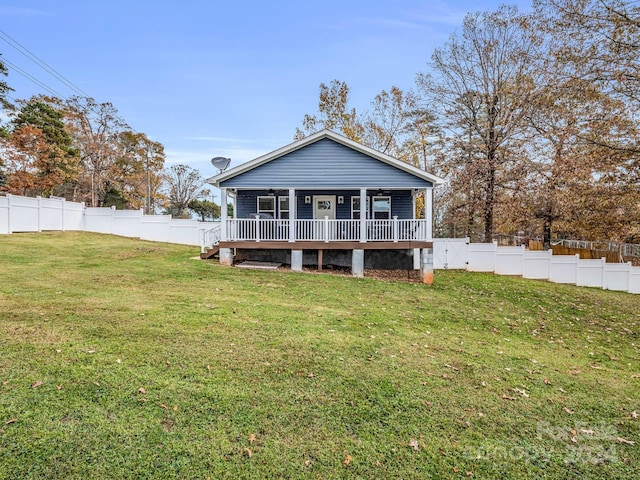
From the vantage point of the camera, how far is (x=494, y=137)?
63.2 ft

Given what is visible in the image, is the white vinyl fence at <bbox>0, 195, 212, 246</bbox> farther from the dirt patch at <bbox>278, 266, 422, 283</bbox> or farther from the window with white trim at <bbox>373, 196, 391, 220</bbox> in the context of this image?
the window with white trim at <bbox>373, 196, 391, 220</bbox>

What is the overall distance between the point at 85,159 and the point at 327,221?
30.1 meters

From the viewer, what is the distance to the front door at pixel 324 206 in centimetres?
1606

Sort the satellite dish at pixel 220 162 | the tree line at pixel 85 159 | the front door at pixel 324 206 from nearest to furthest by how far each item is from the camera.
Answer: the satellite dish at pixel 220 162, the front door at pixel 324 206, the tree line at pixel 85 159

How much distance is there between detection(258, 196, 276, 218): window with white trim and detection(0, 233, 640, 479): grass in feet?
27.5

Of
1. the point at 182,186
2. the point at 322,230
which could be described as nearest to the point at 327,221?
the point at 322,230

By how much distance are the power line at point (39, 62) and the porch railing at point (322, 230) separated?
64.0 feet

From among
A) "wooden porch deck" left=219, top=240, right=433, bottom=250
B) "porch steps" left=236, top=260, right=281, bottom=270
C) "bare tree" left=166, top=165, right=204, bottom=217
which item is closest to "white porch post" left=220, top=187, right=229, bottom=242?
"wooden porch deck" left=219, top=240, right=433, bottom=250

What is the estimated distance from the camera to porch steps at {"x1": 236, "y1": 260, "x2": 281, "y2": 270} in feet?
42.4

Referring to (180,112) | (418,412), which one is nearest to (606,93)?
(418,412)

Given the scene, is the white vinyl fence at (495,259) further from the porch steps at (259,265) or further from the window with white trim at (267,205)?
the porch steps at (259,265)

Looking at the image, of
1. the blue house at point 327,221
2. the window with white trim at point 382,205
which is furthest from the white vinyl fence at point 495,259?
the blue house at point 327,221

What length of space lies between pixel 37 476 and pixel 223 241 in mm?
10861

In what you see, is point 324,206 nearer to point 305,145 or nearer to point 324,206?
point 324,206
